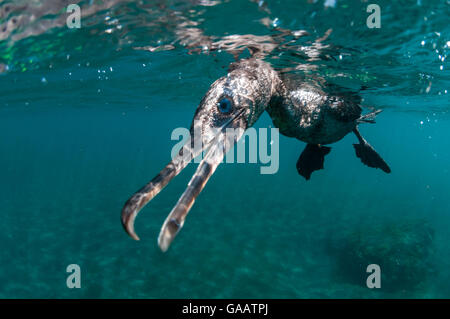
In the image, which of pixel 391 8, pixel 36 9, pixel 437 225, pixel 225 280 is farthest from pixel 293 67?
pixel 437 225

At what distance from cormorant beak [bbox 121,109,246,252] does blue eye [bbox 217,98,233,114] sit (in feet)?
0.35

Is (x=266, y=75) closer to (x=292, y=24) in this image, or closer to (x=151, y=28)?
(x=292, y=24)

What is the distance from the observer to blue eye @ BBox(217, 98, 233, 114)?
10.4 feet

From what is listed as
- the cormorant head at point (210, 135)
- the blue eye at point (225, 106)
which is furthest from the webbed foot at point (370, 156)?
the blue eye at point (225, 106)

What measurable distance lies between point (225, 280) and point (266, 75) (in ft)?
29.0

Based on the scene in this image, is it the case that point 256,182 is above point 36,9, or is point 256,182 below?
below

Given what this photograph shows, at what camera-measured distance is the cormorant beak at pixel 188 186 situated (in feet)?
6.36

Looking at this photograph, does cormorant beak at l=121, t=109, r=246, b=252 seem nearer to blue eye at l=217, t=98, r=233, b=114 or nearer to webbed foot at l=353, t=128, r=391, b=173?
blue eye at l=217, t=98, r=233, b=114

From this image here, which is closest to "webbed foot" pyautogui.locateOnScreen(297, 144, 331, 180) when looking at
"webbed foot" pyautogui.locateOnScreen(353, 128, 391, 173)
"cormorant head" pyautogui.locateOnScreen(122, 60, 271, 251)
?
"webbed foot" pyautogui.locateOnScreen(353, 128, 391, 173)

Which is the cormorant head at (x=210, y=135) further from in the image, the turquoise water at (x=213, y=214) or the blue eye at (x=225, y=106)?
the turquoise water at (x=213, y=214)

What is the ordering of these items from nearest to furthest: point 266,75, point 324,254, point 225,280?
point 266,75 < point 225,280 < point 324,254

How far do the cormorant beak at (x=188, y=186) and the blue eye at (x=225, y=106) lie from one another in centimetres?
11
